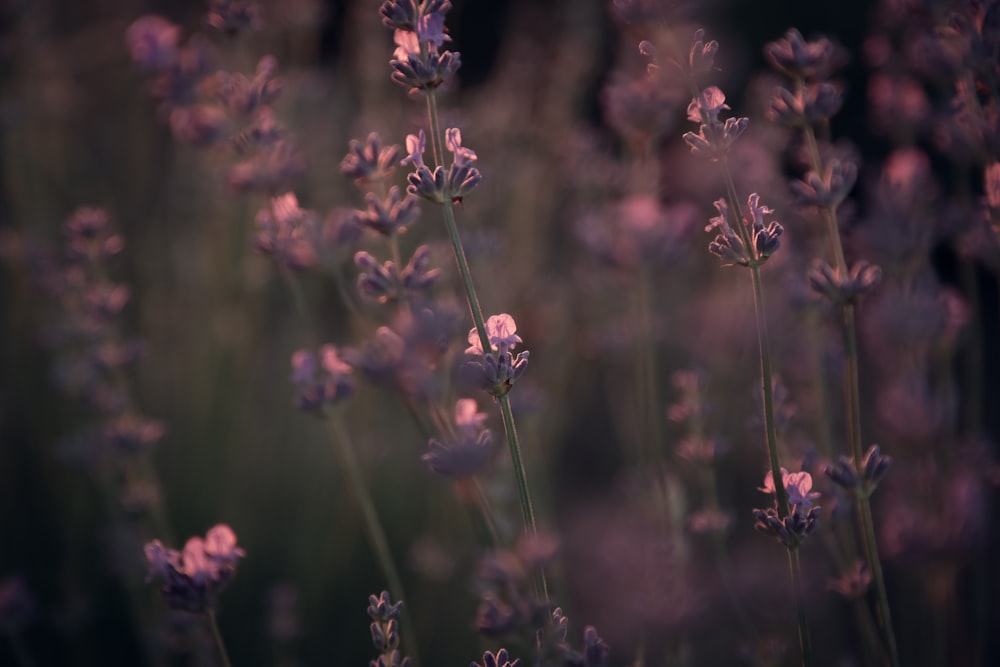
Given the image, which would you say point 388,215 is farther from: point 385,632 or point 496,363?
point 385,632

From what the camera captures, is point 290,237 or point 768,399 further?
point 290,237

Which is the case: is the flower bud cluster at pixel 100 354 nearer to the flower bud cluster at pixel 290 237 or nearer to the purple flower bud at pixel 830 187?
the flower bud cluster at pixel 290 237

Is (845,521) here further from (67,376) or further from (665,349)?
(665,349)

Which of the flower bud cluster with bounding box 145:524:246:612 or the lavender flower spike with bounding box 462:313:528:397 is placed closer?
the lavender flower spike with bounding box 462:313:528:397

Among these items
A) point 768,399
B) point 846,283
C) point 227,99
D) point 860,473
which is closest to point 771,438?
point 768,399

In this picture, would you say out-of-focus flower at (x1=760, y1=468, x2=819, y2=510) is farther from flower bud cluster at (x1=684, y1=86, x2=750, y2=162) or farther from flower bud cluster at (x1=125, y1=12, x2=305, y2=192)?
flower bud cluster at (x1=125, y1=12, x2=305, y2=192)

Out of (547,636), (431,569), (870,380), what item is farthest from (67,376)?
(870,380)

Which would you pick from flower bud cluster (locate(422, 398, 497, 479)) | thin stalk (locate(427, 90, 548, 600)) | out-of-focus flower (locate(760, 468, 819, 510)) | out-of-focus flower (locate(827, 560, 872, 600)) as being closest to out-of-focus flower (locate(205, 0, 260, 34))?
thin stalk (locate(427, 90, 548, 600))
